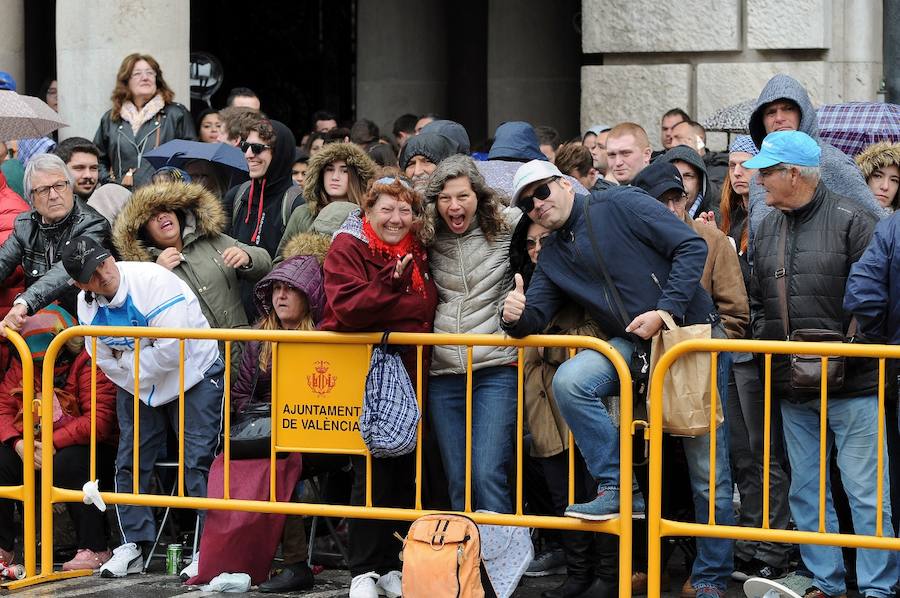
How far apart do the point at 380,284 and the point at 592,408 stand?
3.65ft

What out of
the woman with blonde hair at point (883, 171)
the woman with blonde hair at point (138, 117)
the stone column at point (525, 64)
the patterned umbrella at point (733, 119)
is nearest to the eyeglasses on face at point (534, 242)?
the woman with blonde hair at point (883, 171)

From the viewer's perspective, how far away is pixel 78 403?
837cm

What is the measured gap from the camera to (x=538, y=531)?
323 inches

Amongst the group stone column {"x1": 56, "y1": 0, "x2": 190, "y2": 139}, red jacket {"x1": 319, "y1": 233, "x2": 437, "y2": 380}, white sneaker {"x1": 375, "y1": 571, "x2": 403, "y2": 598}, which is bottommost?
white sneaker {"x1": 375, "y1": 571, "x2": 403, "y2": 598}

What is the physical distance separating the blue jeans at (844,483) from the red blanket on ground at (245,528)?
7.83 ft

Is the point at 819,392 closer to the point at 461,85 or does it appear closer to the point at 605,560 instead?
Result: the point at 605,560

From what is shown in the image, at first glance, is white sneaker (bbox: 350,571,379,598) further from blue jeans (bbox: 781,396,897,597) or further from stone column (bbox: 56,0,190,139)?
stone column (bbox: 56,0,190,139)

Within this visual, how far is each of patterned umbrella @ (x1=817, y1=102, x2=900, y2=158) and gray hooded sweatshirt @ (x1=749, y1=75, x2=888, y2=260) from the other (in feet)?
3.58

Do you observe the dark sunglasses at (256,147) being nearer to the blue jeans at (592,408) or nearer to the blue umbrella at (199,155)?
the blue umbrella at (199,155)

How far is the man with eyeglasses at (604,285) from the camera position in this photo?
696 cm

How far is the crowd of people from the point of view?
7.05 m

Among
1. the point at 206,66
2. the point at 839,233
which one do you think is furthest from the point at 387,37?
the point at 839,233

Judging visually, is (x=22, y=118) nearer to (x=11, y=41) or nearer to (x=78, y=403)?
(x=78, y=403)

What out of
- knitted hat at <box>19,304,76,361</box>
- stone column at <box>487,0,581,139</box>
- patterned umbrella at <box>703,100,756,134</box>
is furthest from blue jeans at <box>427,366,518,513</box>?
stone column at <box>487,0,581,139</box>
